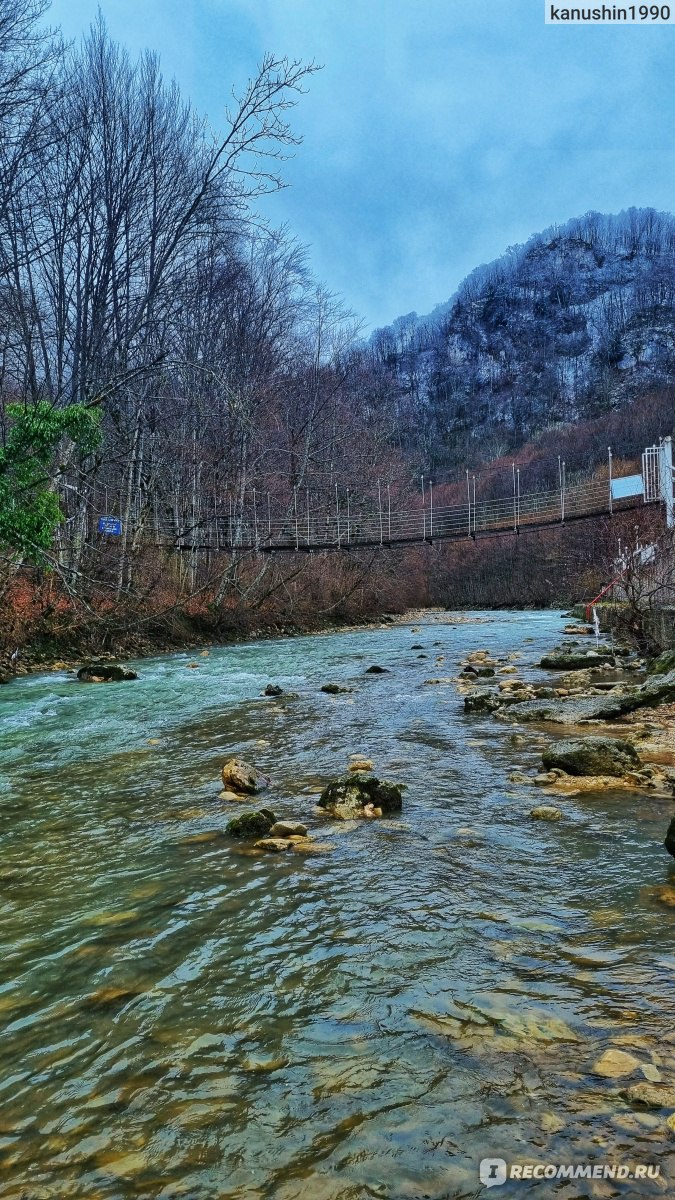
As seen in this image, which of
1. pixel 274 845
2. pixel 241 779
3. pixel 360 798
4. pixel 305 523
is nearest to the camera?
pixel 274 845

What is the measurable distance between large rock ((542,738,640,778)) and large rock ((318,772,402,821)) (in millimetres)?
1015

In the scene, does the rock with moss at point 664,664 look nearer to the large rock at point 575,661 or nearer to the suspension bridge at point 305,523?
the large rock at point 575,661

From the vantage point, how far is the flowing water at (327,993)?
4.03 ft

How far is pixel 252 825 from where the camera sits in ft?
9.69

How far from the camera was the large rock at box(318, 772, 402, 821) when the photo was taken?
10.6 ft

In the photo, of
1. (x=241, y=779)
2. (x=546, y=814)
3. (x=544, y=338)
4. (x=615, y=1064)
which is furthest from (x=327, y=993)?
(x=544, y=338)

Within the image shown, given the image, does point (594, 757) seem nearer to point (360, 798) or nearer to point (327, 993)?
point (360, 798)

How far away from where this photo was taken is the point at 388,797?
3.29 meters

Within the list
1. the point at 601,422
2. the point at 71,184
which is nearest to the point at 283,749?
the point at 71,184

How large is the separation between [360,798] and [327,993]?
1.53 m

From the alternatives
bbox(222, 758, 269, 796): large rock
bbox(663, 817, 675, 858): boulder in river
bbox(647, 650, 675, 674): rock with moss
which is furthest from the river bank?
bbox(663, 817, 675, 858): boulder in river

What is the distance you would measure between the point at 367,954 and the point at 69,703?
230 inches

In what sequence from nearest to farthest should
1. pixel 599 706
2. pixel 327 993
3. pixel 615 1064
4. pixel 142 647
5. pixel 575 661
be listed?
1. pixel 615 1064
2. pixel 327 993
3. pixel 599 706
4. pixel 575 661
5. pixel 142 647

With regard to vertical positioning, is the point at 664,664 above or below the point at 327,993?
above
